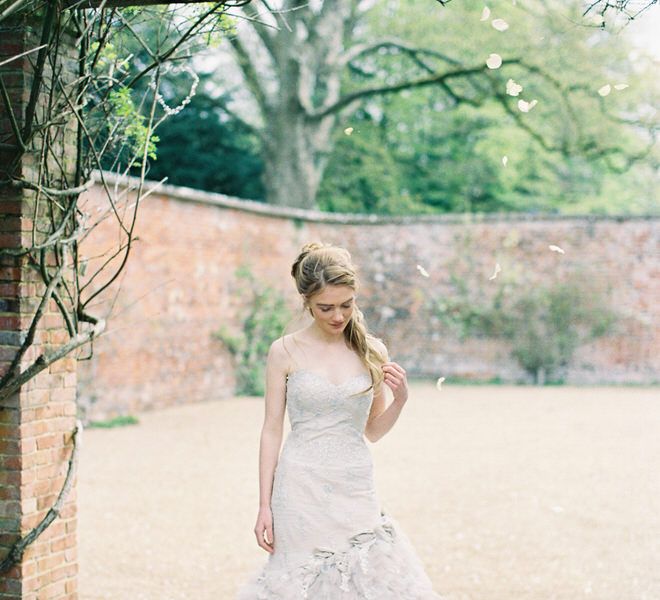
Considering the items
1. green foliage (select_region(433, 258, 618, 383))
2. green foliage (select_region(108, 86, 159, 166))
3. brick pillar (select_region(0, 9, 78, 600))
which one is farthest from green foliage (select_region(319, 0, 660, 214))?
brick pillar (select_region(0, 9, 78, 600))

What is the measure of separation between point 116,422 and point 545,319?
29.2 ft

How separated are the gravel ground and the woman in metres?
2.37

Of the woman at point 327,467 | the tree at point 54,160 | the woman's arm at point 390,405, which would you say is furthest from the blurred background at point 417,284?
the woman at point 327,467

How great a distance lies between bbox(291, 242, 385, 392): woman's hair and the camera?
9.66 ft

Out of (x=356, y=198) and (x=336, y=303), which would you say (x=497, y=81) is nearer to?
(x=356, y=198)

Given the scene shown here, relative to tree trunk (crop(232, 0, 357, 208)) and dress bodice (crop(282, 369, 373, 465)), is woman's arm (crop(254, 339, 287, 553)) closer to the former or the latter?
dress bodice (crop(282, 369, 373, 465))

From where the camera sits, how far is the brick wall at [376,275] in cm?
1291

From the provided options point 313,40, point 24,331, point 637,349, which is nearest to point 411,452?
point 24,331

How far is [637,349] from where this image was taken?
17219mm

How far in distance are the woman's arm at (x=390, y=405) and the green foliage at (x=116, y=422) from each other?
8971 millimetres

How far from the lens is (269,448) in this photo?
2990 millimetres

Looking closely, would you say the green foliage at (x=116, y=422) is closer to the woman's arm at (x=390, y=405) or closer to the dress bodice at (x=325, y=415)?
the woman's arm at (x=390, y=405)

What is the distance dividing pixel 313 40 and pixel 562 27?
16.3 ft

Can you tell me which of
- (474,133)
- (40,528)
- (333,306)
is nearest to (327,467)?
(333,306)
